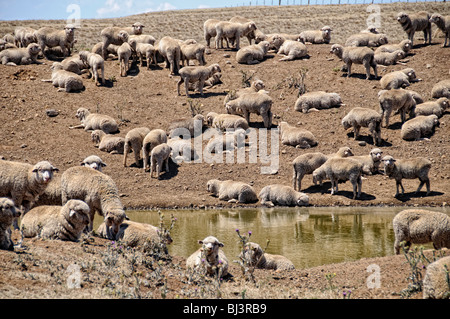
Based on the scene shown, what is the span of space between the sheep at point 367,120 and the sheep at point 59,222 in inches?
565

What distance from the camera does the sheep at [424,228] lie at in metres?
11.7

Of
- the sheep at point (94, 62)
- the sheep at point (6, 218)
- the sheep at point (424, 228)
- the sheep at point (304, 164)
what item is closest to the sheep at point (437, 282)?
the sheep at point (424, 228)

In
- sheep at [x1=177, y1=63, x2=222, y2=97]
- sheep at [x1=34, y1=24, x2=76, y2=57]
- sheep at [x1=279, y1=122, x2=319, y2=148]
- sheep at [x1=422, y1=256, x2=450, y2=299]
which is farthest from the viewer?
sheep at [x1=34, y1=24, x2=76, y2=57]

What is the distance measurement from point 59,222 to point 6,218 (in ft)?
6.42

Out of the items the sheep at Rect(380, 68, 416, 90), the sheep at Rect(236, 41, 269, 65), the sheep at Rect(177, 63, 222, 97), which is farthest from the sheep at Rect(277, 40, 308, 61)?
the sheep at Rect(380, 68, 416, 90)

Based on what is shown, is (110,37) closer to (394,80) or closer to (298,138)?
(298,138)

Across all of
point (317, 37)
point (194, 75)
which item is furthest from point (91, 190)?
point (317, 37)

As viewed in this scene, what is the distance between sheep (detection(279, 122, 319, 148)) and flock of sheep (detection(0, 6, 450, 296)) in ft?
0.14

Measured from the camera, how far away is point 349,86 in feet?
91.6

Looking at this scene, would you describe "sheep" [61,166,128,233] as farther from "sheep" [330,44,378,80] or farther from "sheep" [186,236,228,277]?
"sheep" [330,44,378,80]

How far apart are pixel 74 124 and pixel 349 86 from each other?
524 inches

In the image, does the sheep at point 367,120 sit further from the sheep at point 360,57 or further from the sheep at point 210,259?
the sheep at point 210,259

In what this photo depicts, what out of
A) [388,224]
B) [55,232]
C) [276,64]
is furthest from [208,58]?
[55,232]

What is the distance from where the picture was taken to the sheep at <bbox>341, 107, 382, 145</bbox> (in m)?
22.7
